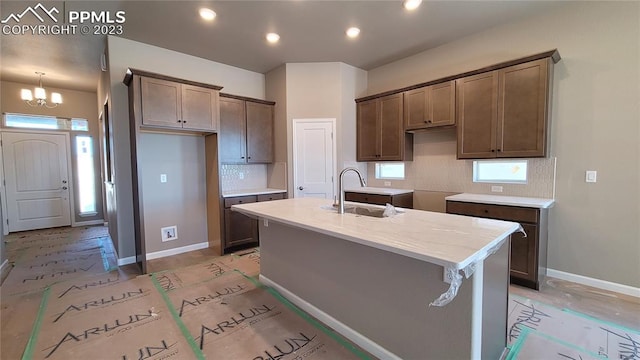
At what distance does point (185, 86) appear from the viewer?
3508 mm

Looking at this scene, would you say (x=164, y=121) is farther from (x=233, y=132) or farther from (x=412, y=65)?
(x=412, y=65)

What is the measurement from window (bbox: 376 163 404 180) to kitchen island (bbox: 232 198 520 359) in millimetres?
2344

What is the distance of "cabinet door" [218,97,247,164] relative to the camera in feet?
13.5

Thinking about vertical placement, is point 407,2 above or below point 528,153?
above

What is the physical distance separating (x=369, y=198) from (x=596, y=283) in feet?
8.52

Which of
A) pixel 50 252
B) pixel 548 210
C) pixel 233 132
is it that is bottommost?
pixel 50 252

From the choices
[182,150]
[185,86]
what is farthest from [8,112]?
[185,86]

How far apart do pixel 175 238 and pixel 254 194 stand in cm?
130

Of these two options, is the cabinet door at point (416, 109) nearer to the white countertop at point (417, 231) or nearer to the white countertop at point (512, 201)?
the white countertop at point (512, 201)

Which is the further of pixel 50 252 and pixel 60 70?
pixel 60 70

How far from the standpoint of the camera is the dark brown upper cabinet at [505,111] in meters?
2.82

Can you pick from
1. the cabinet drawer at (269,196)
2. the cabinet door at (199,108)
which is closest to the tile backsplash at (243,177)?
the cabinet drawer at (269,196)

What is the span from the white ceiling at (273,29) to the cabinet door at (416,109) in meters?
0.69

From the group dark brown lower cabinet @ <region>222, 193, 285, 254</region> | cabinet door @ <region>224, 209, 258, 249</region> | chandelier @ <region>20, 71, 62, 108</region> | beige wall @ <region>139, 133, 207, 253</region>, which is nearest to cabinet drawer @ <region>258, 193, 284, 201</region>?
dark brown lower cabinet @ <region>222, 193, 285, 254</region>
